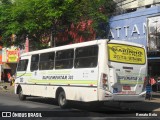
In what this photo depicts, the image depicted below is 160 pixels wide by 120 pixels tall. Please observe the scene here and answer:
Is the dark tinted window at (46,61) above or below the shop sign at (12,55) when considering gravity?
below

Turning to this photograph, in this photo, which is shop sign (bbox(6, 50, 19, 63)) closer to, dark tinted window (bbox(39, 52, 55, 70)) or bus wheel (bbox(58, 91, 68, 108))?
dark tinted window (bbox(39, 52, 55, 70))

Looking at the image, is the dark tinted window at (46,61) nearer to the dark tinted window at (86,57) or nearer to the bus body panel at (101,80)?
the bus body panel at (101,80)

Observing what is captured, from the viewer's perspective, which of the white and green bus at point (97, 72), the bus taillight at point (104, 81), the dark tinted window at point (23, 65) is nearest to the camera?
the bus taillight at point (104, 81)

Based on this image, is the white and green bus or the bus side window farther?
the bus side window

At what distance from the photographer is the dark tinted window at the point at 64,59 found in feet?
57.5

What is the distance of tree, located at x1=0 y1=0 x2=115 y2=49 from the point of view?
83.0ft

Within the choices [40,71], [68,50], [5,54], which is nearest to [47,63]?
[40,71]

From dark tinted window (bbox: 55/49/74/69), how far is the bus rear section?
2.49 metres

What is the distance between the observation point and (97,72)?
50.6 ft

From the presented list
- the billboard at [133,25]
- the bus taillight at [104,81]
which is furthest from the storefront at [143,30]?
the bus taillight at [104,81]

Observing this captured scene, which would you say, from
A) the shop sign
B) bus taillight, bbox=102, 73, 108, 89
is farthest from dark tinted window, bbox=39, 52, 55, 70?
the shop sign

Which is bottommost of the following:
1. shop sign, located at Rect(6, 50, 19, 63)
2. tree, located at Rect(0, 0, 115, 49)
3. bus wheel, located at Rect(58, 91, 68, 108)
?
bus wheel, located at Rect(58, 91, 68, 108)

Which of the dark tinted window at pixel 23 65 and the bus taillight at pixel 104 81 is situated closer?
the bus taillight at pixel 104 81

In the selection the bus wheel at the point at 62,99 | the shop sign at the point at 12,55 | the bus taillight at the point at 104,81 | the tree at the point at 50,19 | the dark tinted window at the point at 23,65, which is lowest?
the bus wheel at the point at 62,99
